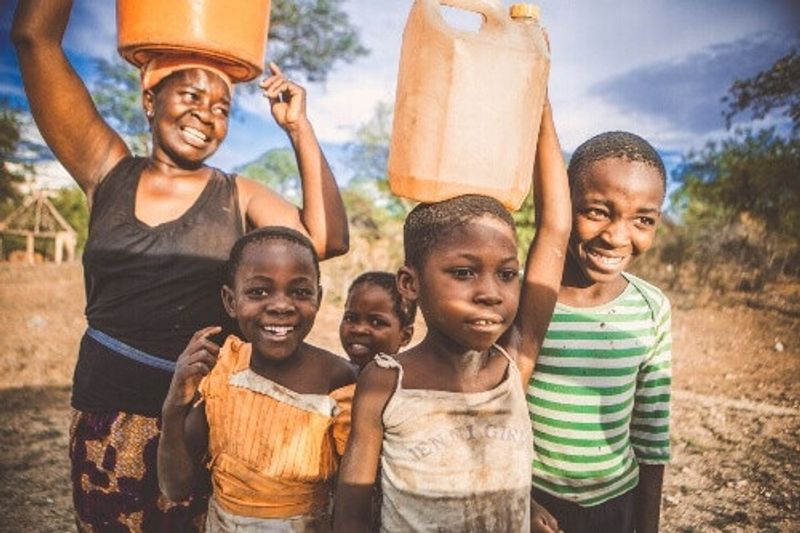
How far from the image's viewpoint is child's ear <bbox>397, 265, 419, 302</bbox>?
1313 mm

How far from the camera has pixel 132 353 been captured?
1.55 m

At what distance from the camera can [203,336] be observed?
4.35 feet

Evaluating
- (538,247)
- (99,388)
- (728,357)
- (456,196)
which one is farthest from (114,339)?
(728,357)

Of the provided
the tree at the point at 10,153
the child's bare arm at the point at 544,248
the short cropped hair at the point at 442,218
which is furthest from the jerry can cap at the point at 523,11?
the tree at the point at 10,153

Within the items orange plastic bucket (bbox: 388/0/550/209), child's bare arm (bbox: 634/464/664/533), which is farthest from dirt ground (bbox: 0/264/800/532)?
orange plastic bucket (bbox: 388/0/550/209)

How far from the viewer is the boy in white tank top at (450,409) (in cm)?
120

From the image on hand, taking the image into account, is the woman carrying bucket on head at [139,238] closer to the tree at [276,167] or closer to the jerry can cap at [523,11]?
the jerry can cap at [523,11]

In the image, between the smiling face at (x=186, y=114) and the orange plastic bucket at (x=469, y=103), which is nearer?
the orange plastic bucket at (x=469, y=103)

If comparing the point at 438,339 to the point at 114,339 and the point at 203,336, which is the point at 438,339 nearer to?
the point at 203,336

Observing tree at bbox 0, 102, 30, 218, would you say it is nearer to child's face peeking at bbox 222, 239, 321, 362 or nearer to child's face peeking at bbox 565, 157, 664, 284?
child's face peeking at bbox 222, 239, 321, 362

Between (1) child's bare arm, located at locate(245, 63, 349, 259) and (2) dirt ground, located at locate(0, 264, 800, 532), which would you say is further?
(2) dirt ground, located at locate(0, 264, 800, 532)

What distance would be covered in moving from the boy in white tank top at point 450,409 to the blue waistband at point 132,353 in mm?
676

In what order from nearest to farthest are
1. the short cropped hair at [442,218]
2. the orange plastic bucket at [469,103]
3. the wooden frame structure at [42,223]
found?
the orange plastic bucket at [469,103]
the short cropped hair at [442,218]
the wooden frame structure at [42,223]

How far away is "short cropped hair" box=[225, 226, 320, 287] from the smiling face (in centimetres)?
34
